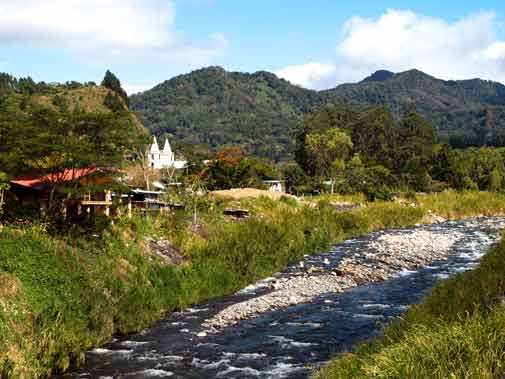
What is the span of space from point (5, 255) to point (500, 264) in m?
16.4

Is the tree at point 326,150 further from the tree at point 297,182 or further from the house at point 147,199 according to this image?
the house at point 147,199

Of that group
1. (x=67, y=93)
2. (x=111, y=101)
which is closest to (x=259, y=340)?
(x=111, y=101)

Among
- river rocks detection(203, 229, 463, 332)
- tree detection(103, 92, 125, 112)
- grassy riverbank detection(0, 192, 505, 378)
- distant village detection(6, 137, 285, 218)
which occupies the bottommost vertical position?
river rocks detection(203, 229, 463, 332)

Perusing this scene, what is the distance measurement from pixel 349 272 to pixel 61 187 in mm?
14462

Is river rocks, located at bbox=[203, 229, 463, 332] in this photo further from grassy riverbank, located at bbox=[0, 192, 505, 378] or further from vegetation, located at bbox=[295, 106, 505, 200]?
vegetation, located at bbox=[295, 106, 505, 200]

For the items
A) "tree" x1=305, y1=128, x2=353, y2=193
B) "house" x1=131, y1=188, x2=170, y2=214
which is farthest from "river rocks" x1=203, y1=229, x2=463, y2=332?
"tree" x1=305, y1=128, x2=353, y2=193

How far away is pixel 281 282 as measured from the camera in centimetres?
2611

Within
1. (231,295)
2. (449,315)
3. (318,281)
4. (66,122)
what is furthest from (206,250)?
(449,315)

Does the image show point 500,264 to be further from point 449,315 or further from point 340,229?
point 340,229

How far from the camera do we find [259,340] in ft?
58.4

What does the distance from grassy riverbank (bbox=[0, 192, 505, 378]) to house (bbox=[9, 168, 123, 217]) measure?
6.35ft

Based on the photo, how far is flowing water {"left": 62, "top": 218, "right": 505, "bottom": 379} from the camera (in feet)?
50.0

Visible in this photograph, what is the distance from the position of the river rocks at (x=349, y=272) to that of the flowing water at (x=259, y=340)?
0.56 meters

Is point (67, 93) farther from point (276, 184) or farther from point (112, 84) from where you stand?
point (276, 184)
